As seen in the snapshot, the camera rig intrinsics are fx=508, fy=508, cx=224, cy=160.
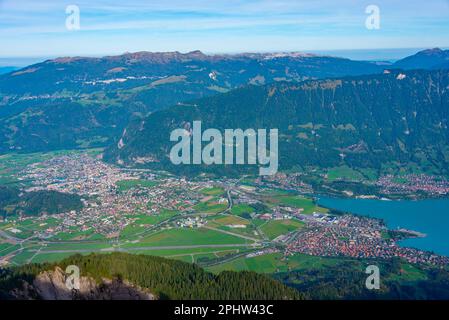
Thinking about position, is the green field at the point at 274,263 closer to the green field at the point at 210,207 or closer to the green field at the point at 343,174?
the green field at the point at 210,207

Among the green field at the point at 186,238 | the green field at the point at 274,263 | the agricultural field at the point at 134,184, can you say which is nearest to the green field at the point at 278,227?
the green field at the point at 186,238

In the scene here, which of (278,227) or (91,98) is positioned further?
(91,98)

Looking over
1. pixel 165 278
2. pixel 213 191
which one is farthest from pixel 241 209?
pixel 165 278

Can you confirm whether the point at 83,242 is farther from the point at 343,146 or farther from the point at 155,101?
the point at 155,101

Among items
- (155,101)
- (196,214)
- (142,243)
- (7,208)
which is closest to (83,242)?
(142,243)

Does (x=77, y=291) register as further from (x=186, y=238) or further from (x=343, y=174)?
(x=343, y=174)

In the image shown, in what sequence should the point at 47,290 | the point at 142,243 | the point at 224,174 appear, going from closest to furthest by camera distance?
the point at 47,290
the point at 142,243
the point at 224,174
